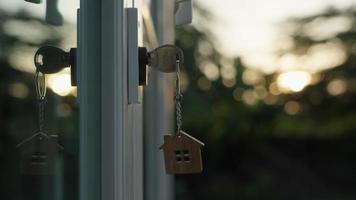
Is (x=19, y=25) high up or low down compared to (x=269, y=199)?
up

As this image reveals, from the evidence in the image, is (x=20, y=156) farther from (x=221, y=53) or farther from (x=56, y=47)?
(x=221, y=53)

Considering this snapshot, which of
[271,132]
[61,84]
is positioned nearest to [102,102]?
[61,84]

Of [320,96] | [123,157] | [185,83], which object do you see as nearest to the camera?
[123,157]

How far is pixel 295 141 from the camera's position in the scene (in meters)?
2.85

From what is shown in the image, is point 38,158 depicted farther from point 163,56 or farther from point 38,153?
point 163,56

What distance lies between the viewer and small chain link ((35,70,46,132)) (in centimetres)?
47

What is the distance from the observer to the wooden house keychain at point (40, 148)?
44 cm

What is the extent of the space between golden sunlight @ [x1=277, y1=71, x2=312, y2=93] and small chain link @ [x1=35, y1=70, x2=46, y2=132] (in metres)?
2.40

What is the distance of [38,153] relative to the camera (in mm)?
458

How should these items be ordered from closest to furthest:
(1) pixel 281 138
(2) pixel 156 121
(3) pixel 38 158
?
1. (3) pixel 38 158
2. (2) pixel 156 121
3. (1) pixel 281 138

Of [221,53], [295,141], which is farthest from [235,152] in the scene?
[221,53]

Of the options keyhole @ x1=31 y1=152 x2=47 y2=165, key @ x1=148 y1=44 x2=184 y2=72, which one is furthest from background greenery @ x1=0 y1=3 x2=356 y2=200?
keyhole @ x1=31 y1=152 x2=47 y2=165

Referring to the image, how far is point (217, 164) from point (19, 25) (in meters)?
2.37

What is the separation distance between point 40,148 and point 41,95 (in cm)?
4
